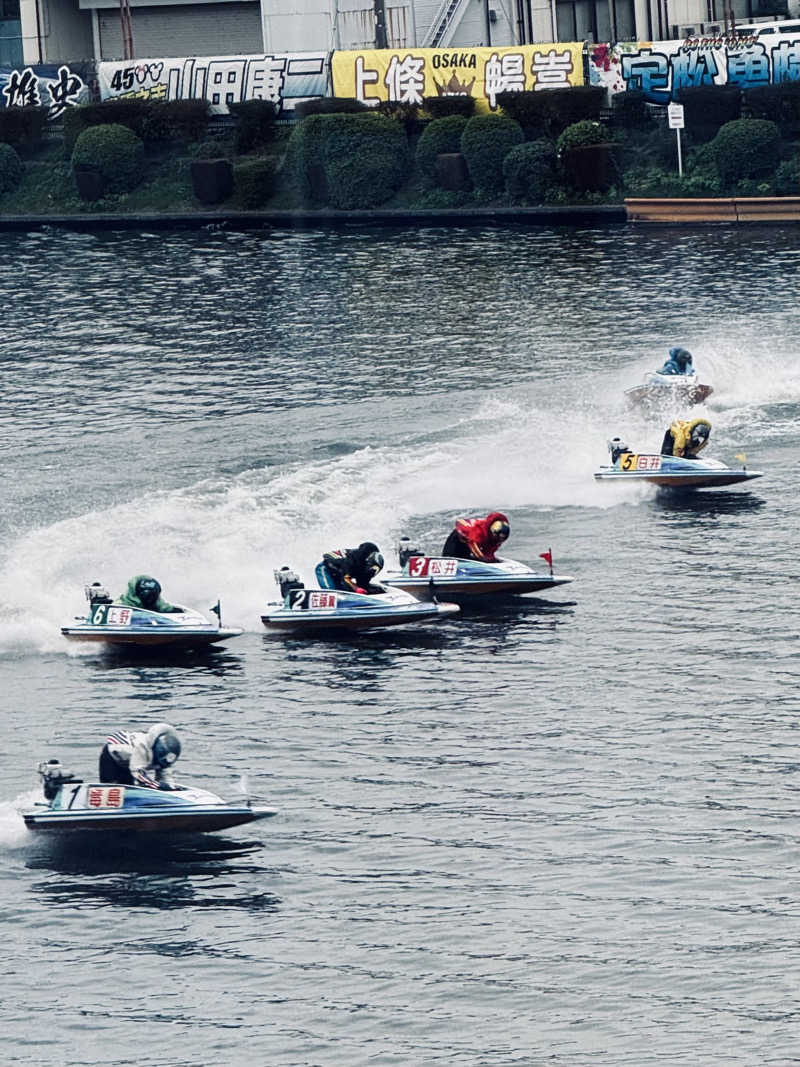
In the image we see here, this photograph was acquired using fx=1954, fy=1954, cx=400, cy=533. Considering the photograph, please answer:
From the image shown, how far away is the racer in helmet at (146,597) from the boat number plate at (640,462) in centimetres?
1648

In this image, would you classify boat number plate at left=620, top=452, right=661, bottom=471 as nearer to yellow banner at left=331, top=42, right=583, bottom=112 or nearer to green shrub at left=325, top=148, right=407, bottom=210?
green shrub at left=325, top=148, right=407, bottom=210

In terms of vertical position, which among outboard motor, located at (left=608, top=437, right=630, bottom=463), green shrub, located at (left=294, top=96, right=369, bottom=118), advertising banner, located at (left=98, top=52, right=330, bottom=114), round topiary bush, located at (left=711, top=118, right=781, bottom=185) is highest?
advertising banner, located at (left=98, top=52, right=330, bottom=114)

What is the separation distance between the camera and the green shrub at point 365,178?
104750mm

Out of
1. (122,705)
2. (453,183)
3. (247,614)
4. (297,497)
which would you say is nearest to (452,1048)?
(122,705)

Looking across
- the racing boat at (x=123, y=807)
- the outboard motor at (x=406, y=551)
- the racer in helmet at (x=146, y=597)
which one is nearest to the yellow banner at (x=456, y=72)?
the outboard motor at (x=406, y=551)

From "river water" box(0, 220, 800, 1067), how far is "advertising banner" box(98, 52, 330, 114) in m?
38.1

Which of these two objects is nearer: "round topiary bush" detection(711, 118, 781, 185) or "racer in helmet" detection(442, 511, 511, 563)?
"racer in helmet" detection(442, 511, 511, 563)

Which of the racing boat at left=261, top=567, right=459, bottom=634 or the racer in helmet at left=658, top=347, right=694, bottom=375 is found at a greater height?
the racer in helmet at left=658, top=347, right=694, bottom=375

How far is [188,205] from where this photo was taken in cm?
11075

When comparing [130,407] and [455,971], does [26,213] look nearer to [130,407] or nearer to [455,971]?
[130,407]

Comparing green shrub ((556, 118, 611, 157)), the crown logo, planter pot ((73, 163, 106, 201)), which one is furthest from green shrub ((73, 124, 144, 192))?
green shrub ((556, 118, 611, 157))

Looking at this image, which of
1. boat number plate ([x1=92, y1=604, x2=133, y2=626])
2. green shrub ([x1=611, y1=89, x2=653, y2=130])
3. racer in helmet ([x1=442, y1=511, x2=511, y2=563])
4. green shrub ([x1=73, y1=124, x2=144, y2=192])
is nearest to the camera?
boat number plate ([x1=92, y1=604, x2=133, y2=626])

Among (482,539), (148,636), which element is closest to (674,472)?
(482,539)

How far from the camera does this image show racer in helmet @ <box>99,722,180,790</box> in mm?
35312
